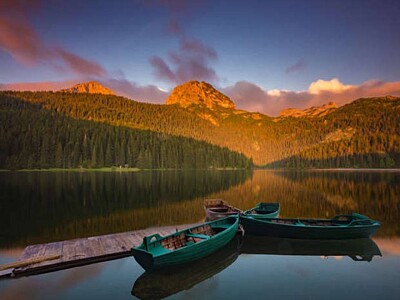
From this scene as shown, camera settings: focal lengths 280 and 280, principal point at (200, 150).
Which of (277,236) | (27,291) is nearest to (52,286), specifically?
(27,291)

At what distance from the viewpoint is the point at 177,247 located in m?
20.1

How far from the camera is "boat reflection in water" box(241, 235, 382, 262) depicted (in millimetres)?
23352

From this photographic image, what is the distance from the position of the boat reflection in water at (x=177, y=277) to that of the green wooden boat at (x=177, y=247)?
0.47 metres

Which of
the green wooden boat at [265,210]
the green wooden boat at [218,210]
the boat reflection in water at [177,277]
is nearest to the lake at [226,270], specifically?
the boat reflection in water at [177,277]

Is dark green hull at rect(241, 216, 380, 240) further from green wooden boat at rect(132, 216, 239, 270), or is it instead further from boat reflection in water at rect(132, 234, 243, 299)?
boat reflection in water at rect(132, 234, 243, 299)

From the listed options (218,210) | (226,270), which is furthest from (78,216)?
(226,270)

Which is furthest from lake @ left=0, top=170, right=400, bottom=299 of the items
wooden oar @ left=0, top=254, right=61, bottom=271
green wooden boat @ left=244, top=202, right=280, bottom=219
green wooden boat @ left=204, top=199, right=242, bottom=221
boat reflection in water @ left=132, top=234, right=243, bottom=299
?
green wooden boat @ left=244, top=202, right=280, bottom=219

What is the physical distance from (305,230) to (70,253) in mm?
19991

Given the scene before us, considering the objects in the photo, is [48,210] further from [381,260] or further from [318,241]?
[381,260]

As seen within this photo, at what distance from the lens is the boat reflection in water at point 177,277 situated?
1582cm

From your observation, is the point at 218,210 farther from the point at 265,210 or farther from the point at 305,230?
the point at 305,230

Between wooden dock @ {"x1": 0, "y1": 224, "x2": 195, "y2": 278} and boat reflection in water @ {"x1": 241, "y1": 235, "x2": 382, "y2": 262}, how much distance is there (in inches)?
392

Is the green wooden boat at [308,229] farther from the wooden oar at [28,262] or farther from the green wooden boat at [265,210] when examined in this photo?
the wooden oar at [28,262]

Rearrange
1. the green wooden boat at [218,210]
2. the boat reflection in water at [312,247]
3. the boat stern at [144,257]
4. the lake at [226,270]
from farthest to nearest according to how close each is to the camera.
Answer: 1. the green wooden boat at [218,210]
2. the boat reflection in water at [312,247]
3. the boat stern at [144,257]
4. the lake at [226,270]
